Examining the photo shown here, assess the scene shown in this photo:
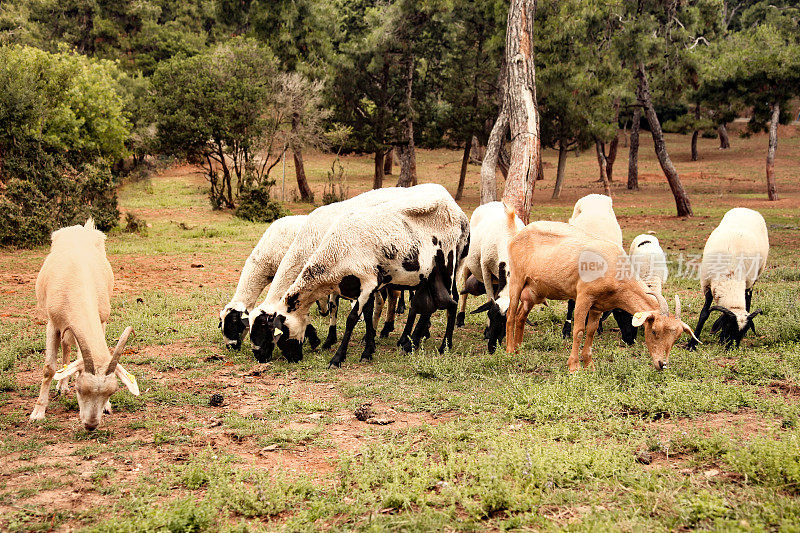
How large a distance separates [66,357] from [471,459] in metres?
4.89

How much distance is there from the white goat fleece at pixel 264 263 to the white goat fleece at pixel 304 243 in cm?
45

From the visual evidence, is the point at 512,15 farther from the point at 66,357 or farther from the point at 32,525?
the point at 32,525

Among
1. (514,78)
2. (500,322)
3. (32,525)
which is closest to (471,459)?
(32,525)

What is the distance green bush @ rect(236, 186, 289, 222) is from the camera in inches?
924

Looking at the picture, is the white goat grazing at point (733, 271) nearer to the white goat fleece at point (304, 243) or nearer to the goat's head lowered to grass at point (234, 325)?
the white goat fleece at point (304, 243)

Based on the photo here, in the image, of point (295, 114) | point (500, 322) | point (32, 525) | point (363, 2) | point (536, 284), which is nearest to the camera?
point (32, 525)

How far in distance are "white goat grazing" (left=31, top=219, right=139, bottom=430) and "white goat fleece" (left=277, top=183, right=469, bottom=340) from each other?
2328mm

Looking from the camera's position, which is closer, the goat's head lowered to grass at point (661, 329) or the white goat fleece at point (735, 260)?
the goat's head lowered to grass at point (661, 329)

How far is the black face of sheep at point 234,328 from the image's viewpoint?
884 cm

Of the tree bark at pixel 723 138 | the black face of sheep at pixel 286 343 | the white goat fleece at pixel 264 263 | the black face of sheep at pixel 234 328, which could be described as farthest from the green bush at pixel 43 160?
the tree bark at pixel 723 138

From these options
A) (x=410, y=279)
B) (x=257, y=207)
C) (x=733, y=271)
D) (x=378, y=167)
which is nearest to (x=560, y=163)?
(x=378, y=167)

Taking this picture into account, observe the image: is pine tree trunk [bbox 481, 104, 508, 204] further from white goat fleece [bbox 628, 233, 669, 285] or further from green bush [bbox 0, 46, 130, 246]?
green bush [bbox 0, 46, 130, 246]

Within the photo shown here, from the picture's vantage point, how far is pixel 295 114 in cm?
2775

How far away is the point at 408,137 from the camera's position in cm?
2970
